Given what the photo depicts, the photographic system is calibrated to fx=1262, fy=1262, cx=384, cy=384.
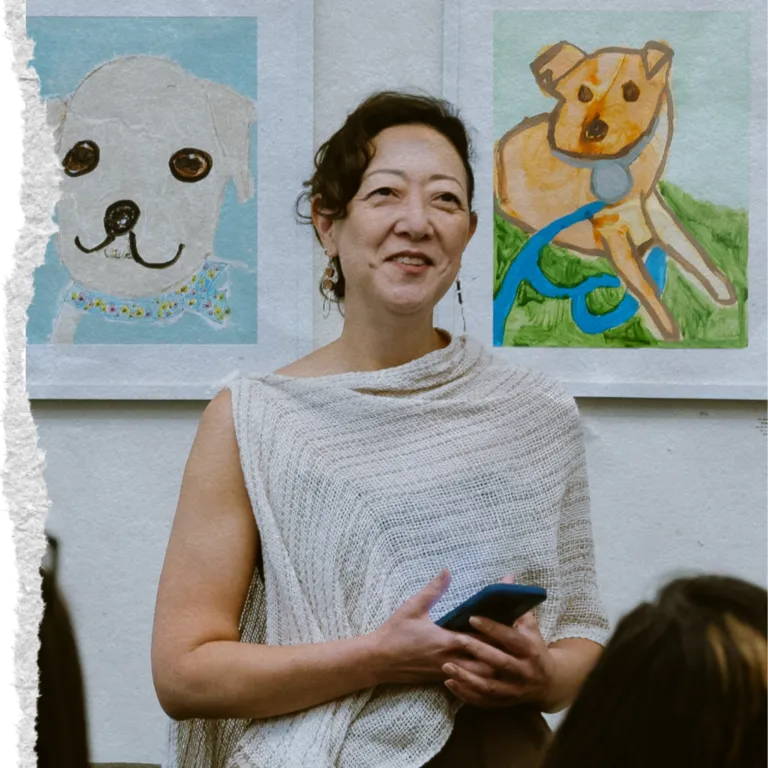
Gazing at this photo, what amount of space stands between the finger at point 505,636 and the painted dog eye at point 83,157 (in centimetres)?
119

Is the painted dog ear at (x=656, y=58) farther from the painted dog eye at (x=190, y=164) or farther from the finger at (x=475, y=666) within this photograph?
the finger at (x=475, y=666)

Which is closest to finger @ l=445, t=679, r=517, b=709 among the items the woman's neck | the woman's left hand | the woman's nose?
the woman's left hand

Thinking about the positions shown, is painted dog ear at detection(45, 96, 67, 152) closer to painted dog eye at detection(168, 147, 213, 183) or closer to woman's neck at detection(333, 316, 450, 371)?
painted dog eye at detection(168, 147, 213, 183)

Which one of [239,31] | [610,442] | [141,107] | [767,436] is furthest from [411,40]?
[767,436]

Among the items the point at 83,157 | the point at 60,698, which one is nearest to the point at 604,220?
the point at 83,157

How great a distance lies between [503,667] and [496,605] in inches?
3.1

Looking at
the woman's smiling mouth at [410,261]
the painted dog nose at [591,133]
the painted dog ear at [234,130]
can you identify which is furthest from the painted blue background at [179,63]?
the woman's smiling mouth at [410,261]

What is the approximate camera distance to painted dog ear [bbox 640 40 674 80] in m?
2.06

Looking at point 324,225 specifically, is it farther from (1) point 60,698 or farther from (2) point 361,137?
(1) point 60,698

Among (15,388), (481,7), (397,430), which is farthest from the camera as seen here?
(481,7)

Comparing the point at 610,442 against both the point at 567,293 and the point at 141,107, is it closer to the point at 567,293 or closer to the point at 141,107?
the point at 567,293

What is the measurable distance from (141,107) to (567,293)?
0.76 m

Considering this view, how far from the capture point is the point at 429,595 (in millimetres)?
1224

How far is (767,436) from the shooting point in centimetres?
204
